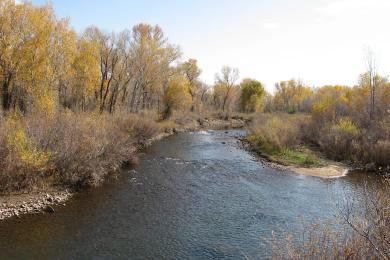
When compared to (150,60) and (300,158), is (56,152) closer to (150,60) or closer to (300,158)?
(300,158)

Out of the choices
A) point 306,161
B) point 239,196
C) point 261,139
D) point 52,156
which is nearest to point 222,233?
point 239,196

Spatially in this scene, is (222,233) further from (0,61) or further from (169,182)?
(0,61)

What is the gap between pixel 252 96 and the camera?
8300 cm

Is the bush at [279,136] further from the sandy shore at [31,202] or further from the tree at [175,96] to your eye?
the tree at [175,96]

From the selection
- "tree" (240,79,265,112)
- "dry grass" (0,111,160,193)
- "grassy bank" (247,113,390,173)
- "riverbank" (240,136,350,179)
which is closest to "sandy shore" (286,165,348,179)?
"riverbank" (240,136,350,179)

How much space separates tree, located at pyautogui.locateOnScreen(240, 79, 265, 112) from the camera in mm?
83438

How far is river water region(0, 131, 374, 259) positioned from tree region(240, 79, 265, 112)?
59.7 metres

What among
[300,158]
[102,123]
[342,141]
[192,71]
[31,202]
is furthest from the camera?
[192,71]

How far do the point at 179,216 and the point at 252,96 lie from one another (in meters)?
70.1

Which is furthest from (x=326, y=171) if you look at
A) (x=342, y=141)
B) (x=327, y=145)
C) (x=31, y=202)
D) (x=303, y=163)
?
(x=31, y=202)

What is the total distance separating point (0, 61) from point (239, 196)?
2402cm

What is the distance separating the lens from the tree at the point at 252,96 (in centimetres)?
8344

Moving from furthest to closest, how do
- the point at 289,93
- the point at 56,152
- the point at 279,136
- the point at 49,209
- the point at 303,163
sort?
the point at 289,93
the point at 279,136
the point at 303,163
the point at 56,152
the point at 49,209

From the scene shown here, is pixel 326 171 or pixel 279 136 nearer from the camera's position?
pixel 326 171
